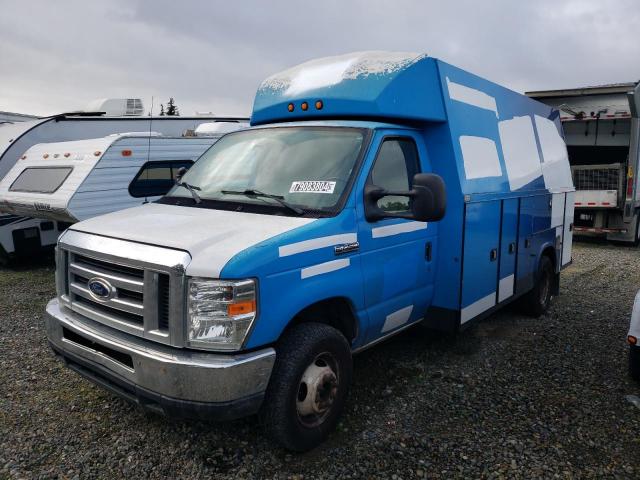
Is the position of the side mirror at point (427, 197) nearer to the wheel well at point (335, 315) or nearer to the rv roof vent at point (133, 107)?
the wheel well at point (335, 315)

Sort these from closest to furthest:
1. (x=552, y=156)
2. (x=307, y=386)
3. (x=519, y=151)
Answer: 1. (x=307, y=386)
2. (x=519, y=151)
3. (x=552, y=156)

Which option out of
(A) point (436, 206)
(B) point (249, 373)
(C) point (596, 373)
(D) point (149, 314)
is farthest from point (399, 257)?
(C) point (596, 373)

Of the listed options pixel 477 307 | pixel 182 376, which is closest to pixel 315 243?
pixel 182 376

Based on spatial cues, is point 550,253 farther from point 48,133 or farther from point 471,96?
point 48,133

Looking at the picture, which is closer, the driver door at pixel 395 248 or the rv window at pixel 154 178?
the driver door at pixel 395 248

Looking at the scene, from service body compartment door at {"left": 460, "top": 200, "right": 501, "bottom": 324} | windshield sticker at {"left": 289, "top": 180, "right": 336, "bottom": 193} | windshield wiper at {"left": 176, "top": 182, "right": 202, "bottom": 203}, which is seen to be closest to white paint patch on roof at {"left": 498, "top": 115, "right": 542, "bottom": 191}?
service body compartment door at {"left": 460, "top": 200, "right": 501, "bottom": 324}

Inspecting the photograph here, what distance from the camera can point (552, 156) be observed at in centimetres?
671

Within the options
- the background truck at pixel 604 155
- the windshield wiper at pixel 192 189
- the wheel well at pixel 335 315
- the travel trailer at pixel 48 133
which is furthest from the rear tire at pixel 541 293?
the travel trailer at pixel 48 133

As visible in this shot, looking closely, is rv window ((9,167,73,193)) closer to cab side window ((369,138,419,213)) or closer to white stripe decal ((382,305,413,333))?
cab side window ((369,138,419,213))

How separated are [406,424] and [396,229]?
4.80 ft

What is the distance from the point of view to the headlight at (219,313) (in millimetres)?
2801

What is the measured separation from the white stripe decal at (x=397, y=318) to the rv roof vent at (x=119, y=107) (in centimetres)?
913

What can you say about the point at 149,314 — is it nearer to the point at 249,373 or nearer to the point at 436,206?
the point at 249,373

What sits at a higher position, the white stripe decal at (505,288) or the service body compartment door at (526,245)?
the service body compartment door at (526,245)
